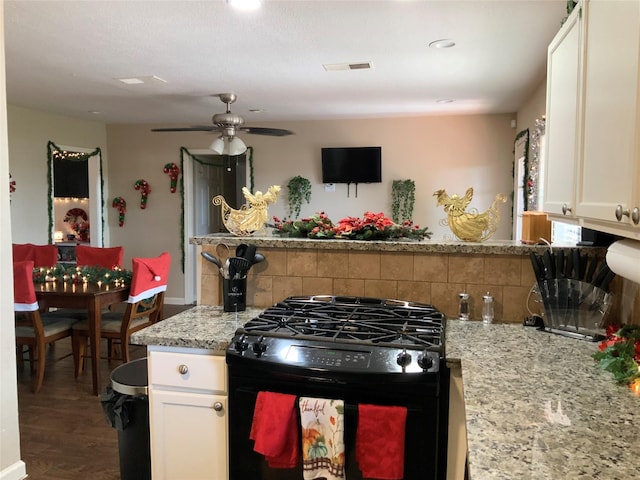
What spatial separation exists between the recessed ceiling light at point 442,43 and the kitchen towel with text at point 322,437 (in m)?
2.48

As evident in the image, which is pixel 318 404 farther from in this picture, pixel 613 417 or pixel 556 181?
pixel 556 181

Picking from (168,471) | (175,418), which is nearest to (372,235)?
(175,418)

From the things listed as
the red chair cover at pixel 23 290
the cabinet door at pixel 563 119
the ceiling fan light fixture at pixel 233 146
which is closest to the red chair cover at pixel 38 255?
the red chair cover at pixel 23 290

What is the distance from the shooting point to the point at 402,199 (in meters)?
6.36

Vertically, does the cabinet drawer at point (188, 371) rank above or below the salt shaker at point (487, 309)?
below

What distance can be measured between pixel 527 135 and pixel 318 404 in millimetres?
4193

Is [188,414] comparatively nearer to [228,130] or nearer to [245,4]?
[245,4]

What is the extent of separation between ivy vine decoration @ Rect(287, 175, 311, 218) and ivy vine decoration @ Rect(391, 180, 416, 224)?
111 centimetres

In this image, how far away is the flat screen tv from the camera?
632 cm

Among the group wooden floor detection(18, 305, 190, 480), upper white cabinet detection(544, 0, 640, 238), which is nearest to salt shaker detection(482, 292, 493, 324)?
upper white cabinet detection(544, 0, 640, 238)

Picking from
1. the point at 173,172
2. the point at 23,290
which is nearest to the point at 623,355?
the point at 23,290

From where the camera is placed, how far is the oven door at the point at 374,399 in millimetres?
1590

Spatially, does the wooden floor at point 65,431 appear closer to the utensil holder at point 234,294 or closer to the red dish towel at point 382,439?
the utensil holder at point 234,294

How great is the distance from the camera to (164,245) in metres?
7.05
